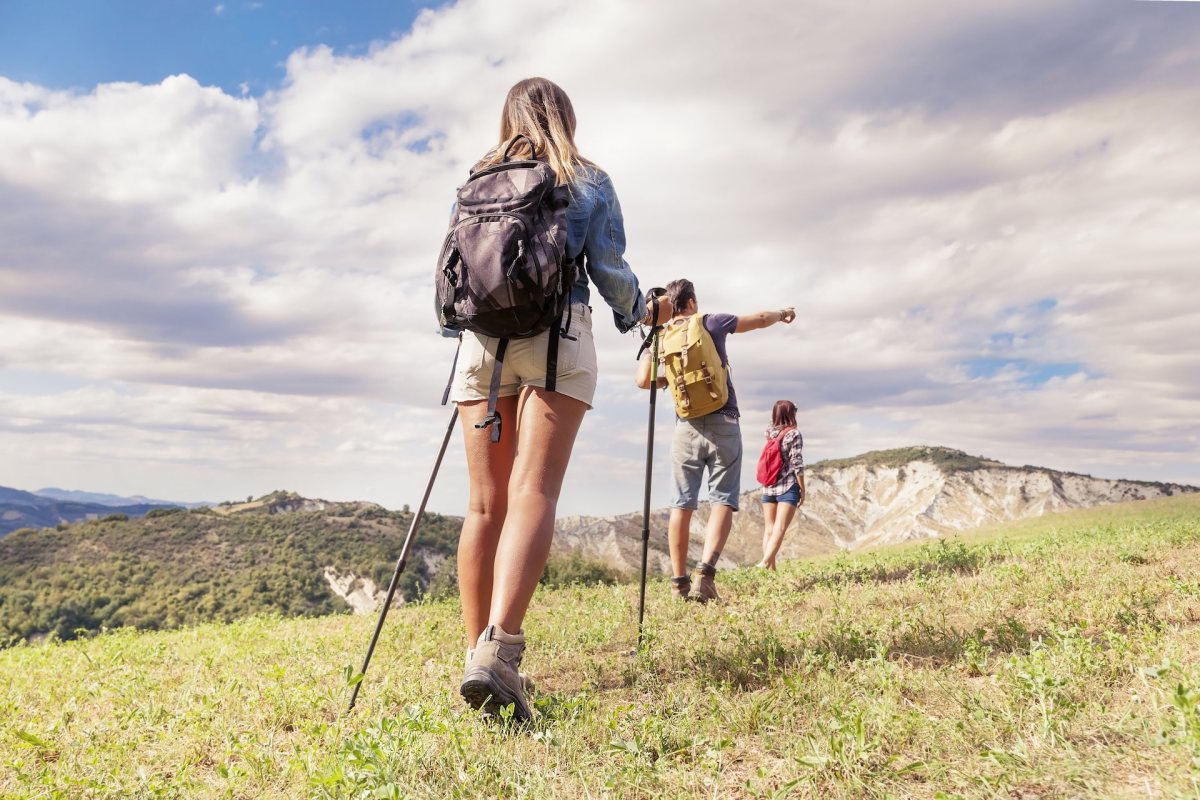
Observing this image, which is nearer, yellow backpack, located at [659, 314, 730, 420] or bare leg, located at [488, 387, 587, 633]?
bare leg, located at [488, 387, 587, 633]

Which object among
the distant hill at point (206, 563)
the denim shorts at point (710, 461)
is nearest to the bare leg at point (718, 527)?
the denim shorts at point (710, 461)

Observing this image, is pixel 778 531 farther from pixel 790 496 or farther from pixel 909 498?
pixel 909 498

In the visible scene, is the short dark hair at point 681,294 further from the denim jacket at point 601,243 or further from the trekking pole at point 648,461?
the denim jacket at point 601,243

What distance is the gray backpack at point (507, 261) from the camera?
3623mm

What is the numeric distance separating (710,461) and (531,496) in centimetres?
435

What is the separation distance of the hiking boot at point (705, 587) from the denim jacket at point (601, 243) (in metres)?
3.85

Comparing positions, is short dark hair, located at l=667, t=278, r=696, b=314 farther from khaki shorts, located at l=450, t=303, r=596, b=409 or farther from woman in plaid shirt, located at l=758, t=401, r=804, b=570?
woman in plaid shirt, located at l=758, t=401, r=804, b=570

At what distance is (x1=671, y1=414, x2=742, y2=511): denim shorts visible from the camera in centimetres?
758

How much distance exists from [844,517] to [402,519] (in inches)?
4055

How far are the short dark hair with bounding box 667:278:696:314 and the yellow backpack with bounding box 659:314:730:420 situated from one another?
235 mm

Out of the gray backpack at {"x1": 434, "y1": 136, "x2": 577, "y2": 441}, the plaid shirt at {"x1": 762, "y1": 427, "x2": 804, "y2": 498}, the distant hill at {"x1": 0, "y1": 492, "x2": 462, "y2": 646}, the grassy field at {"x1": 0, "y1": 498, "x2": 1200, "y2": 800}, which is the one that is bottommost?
the distant hill at {"x1": 0, "y1": 492, "x2": 462, "y2": 646}

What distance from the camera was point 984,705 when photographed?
3.09 metres

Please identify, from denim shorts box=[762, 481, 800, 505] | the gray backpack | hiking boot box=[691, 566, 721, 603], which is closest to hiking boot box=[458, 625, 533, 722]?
the gray backpack

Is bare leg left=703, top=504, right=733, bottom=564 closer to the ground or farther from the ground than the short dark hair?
closer to the ground
